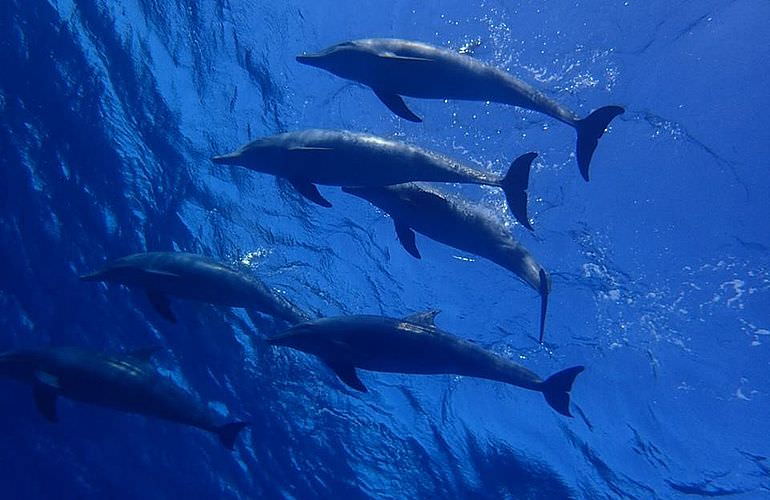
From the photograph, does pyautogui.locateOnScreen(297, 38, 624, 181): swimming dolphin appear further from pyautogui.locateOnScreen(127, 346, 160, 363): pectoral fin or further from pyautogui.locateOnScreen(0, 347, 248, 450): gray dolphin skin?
pyautogui.locateOnScreen(127, 346, 160, 363): pectoral fin

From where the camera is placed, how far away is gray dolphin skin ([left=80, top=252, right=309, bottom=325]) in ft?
22.5

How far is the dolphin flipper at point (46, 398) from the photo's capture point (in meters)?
7.64

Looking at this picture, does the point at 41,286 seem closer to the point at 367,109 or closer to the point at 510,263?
the point at 367,109

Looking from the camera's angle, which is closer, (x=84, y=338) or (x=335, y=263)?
(x=335, y=263)

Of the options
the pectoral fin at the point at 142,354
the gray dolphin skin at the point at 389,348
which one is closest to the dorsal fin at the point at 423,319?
the gray dolphin skin at the point at 389,348

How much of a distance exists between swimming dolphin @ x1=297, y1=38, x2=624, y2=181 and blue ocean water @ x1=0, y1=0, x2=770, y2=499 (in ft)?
14.1

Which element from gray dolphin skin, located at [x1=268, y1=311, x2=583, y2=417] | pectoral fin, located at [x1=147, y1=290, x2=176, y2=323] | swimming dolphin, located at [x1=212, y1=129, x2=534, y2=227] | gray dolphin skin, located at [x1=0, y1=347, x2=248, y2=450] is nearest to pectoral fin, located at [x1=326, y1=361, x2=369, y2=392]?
gray dolphin skin, located at [x1=268, y1=311, x2=583, y2=417]

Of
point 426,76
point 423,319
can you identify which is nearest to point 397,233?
point 423,319

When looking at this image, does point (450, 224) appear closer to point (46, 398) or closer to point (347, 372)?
point (347, 372)

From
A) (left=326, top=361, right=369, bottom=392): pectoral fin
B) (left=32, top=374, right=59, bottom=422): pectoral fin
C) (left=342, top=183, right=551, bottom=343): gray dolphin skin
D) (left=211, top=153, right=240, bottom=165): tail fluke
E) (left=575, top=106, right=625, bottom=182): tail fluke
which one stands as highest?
(left=575, top=106, right=625, bottom=182): tail fluke

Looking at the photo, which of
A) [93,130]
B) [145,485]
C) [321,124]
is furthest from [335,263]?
[145,485]

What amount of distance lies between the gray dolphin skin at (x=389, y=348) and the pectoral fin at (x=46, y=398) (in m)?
3.66

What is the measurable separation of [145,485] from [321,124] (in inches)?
624

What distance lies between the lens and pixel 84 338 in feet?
60.1
